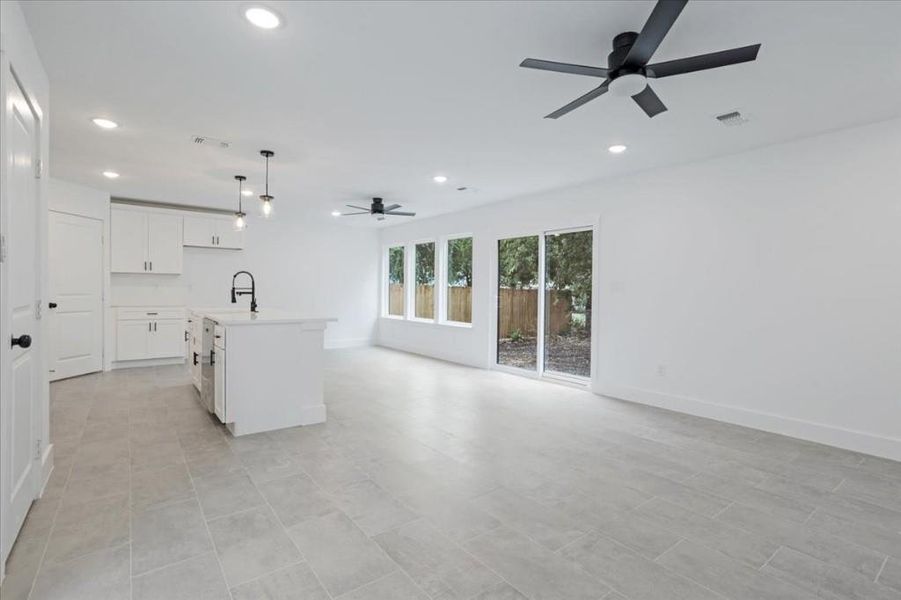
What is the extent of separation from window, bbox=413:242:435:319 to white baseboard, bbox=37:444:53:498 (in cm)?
565

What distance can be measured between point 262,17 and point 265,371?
2597mm

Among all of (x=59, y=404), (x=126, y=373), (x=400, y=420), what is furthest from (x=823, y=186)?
(x=126, y=373)

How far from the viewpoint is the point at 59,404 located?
4.43 meters

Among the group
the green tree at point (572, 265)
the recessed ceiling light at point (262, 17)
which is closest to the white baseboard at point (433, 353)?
the green tree at point (572, 265)

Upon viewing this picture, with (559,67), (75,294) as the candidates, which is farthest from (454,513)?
(75,294)

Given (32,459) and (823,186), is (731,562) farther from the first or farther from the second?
(32,459)

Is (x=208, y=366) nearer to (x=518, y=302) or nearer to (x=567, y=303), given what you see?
(x=518, y=302)

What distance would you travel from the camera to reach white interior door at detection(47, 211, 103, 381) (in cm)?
545

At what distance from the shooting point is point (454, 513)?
2414 millimetres

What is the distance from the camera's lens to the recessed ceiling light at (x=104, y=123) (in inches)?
137

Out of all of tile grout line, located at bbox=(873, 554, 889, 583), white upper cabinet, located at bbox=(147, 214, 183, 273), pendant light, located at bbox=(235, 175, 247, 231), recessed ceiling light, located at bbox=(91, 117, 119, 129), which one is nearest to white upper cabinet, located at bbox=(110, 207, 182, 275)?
white upper cabinet, located at bbox=(147, 214, 183, 273)

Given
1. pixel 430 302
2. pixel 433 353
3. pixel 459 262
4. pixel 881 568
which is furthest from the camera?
pixel 430 302

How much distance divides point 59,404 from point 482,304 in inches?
201

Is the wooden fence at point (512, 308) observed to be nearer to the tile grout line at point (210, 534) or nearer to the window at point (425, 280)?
the window at point (425, 280)
